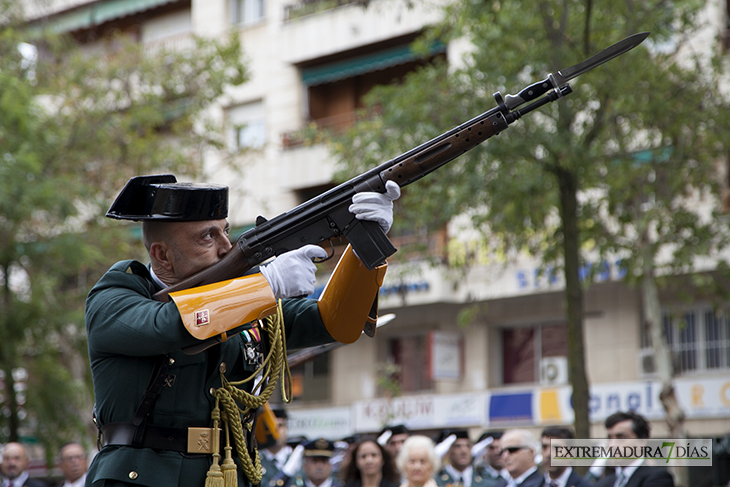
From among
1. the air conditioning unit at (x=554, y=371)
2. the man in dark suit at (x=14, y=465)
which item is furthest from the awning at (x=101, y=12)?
the man in dark suit at (x=14, y=465)

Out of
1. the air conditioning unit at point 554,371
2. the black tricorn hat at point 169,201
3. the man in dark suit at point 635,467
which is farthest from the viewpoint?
the air conditioning unit at point 554,371

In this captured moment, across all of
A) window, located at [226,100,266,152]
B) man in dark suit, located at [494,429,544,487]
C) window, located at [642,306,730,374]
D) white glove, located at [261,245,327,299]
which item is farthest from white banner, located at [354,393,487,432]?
white glove, located at [261,245,327,299]

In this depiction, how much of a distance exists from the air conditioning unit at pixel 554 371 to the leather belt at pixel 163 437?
16486 mm

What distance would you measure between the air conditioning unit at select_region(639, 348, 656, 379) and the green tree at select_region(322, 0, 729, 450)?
257 inches

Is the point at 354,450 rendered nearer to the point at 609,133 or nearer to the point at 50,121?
the point at 609,133

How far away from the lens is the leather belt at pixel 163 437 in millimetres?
3359

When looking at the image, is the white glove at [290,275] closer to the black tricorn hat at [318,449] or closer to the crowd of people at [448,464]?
the crowd of people at [448,464]

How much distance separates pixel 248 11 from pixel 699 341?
580 inches

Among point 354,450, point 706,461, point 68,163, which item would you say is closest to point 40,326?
point 68,163

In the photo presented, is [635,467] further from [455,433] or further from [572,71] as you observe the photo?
[572,71]

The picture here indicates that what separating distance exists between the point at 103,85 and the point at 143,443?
568 inches

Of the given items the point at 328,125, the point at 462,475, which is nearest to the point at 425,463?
the point at 462,475

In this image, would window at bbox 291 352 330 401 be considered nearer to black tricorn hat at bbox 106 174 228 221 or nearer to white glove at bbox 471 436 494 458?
white glove at bbox 471 436 494 458

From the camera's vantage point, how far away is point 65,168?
15219 mm
